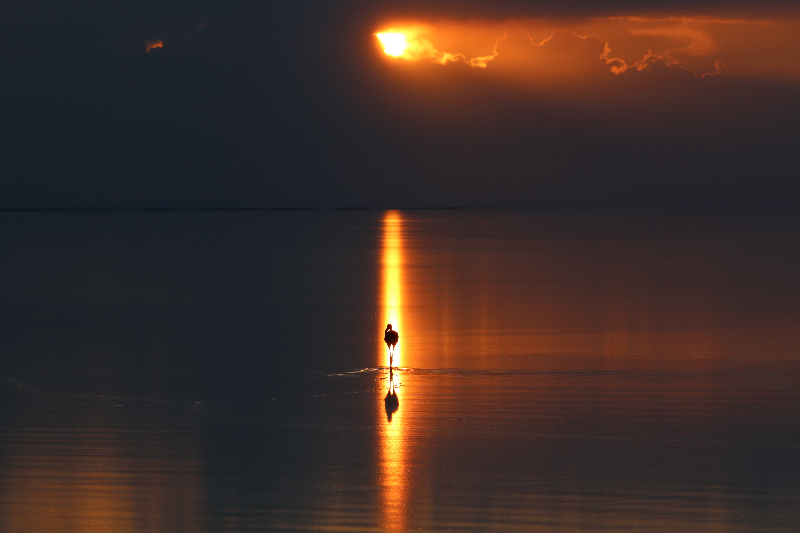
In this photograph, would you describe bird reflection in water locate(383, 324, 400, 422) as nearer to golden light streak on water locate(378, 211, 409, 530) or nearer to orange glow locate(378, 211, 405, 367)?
golden light streak on water locate(378, 211, 409, 530)

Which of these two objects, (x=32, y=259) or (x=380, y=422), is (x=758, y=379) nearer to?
(x=380, y=422)

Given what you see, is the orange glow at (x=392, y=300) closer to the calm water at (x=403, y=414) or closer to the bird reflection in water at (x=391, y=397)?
the calm water at (x=403, y=414)

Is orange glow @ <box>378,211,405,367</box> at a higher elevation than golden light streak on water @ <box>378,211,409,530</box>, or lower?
higher

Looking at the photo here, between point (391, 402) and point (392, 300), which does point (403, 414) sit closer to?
point (391, 402)

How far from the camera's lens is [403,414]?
38.9ft

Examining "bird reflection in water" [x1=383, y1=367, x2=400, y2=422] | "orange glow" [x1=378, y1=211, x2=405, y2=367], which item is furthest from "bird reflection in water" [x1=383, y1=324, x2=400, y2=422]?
"orange glow" [x1=378, y1=211, x2=405, y2=367]

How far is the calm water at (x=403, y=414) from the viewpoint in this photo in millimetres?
8484

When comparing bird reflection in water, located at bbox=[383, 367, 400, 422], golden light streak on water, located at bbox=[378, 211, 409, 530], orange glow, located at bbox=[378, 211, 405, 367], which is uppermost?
orange glow, located at bbox=[378, 211, 405, 367]

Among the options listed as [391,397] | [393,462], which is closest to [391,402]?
[391,397]

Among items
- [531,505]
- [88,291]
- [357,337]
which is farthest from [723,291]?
[531,505]

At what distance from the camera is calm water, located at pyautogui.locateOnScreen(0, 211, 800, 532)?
27.8 ft

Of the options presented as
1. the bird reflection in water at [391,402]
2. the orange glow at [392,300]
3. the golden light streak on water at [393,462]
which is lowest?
the golden light streak on water at [393,462]

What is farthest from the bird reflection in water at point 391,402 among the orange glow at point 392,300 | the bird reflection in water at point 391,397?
the orange glow at point 392,300

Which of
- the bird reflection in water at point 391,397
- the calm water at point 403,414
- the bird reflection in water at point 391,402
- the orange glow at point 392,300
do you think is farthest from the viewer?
the orange glow at point 392,300
